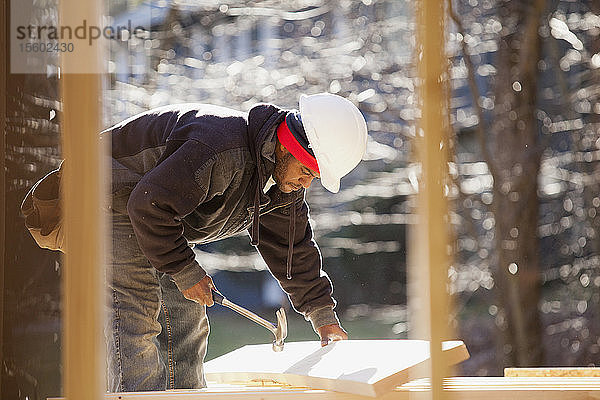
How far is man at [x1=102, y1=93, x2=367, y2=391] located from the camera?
1.89m

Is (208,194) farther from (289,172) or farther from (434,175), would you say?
(434,175)

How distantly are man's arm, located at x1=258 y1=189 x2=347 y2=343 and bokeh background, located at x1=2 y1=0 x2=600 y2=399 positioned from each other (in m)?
1.93

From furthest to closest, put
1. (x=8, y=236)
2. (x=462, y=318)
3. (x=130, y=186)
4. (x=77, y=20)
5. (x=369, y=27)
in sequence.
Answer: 1. (x=462, y=318)
2. (x=369, y=27)
3. (x=130, y=186)
4. (x=8, y=236)
5. (x=77, y=20)

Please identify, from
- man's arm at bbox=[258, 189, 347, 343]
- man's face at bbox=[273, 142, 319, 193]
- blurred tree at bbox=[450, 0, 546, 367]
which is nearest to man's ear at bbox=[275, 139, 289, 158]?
man's face at bbox=[273, 142, 319, 193]

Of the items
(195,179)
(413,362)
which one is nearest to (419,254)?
(413,362)

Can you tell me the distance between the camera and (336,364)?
188 cm

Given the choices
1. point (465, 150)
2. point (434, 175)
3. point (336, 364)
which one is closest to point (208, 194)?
point (336, 364)

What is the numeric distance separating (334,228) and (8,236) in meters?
2.95

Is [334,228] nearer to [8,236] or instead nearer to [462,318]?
[462,318]

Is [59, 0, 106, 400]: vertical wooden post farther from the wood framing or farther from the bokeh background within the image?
the bokeh background

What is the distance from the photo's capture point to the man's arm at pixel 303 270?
7.66ft

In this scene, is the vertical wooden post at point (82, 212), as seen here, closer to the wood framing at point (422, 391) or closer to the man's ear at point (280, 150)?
the wood framing at point (422, 391)

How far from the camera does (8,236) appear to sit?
171cm

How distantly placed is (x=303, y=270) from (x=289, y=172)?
42 cm
